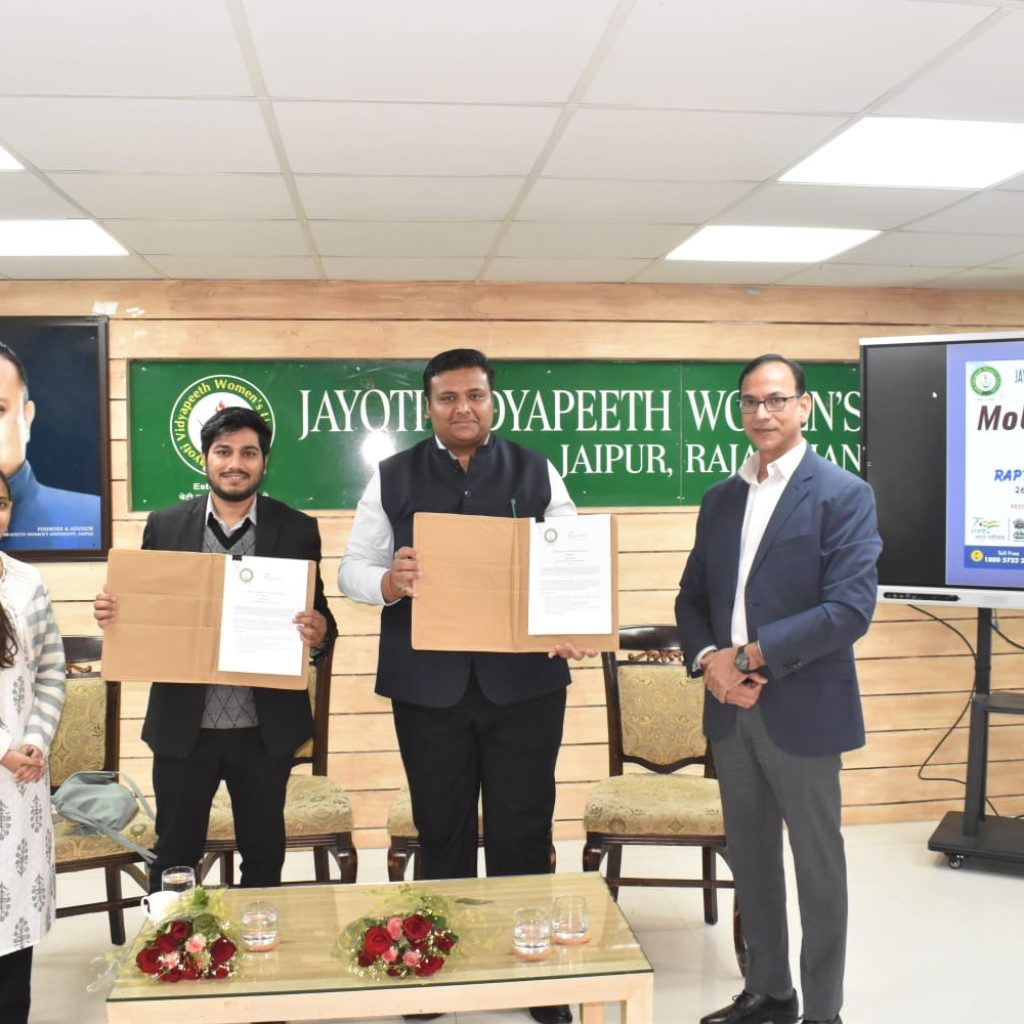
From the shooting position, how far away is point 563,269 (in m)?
4.03

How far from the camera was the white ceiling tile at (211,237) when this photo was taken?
3.29 meters

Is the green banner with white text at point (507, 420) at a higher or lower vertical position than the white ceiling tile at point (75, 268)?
lower

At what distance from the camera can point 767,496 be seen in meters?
2.49

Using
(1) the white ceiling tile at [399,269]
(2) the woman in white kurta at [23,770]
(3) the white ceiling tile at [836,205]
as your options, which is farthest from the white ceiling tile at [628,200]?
(2) the woman in white kurta at [23,770]

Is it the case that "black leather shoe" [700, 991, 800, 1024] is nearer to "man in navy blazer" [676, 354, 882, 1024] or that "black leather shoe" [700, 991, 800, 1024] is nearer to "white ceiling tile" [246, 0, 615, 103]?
"man in navy blazer" [676, 354, 882, 1024]

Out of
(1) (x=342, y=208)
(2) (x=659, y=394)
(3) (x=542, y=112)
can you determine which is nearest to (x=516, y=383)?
(2) (x=659, y=394)

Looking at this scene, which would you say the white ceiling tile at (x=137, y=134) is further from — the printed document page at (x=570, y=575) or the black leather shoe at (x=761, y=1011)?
the black leather shoe at (x=761, y=1011)

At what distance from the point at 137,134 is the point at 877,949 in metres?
3.13

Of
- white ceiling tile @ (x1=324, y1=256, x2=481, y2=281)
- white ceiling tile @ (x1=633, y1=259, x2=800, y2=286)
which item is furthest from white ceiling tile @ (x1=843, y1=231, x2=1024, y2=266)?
white ceiling tile @ (x1=324, y1=256, x2=481, y2=281)

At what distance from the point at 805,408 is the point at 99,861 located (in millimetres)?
2303

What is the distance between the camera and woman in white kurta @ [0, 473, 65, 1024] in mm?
2148

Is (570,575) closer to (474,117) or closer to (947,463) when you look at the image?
(474,117)

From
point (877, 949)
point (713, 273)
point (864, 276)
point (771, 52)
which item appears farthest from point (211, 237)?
point (877, 949)

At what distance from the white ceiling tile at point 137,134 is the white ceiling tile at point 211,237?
0.53m
